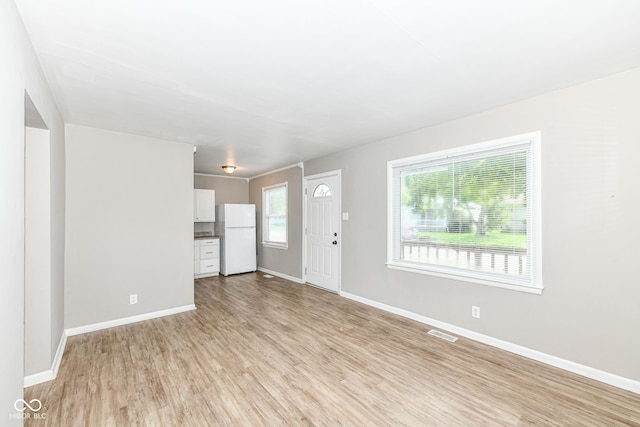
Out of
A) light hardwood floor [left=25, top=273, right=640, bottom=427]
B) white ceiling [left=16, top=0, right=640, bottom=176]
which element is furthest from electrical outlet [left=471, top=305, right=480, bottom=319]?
white ceiling [left=16, top=0, right=640, bottom=176]

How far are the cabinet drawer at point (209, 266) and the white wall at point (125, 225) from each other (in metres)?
2.15

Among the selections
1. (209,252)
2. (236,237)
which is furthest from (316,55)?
(209,252)

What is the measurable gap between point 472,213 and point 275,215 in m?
4.42

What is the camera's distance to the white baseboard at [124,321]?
3262 mm

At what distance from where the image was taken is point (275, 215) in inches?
258

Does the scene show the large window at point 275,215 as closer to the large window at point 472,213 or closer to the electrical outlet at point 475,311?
the large window at point 472,213

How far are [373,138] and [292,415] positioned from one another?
3337 mm

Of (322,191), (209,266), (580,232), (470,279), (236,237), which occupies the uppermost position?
(322,191)

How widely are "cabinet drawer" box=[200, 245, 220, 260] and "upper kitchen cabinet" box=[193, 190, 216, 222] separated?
690 mm

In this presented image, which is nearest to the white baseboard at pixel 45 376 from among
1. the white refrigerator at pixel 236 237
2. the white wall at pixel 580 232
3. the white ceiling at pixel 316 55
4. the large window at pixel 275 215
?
the white ceiling at pixel 316 55

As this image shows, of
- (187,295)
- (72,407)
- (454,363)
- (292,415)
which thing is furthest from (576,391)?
(187,295)

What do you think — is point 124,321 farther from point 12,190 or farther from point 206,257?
point 12,190

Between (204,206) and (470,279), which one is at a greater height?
(204,206)

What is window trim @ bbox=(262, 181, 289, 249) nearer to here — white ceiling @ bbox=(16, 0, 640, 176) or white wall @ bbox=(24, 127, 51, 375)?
white ceiling @ bbox=(16, 0, 640, 176)
